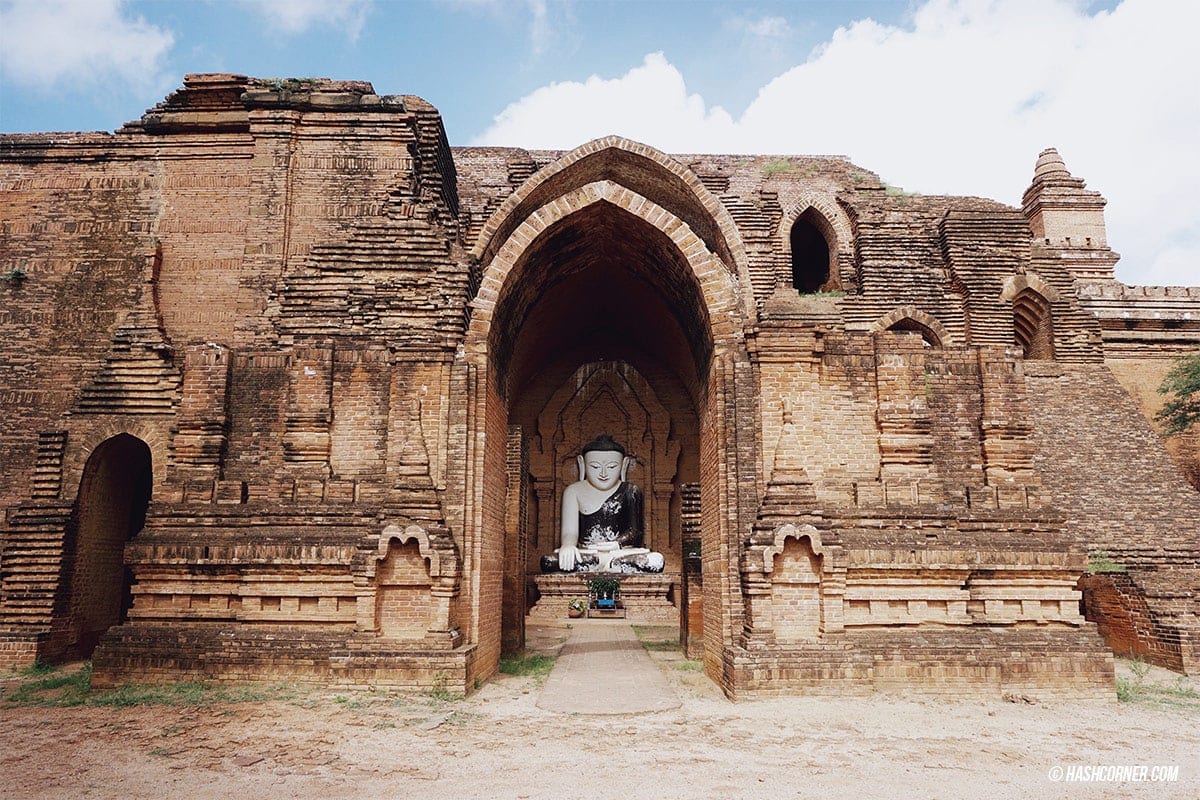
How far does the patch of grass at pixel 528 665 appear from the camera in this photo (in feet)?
34.1

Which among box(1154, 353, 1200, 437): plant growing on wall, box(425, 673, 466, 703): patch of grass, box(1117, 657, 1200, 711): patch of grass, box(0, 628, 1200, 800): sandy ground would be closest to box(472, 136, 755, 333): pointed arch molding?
box(425, 673, 466, 703): patch of grass

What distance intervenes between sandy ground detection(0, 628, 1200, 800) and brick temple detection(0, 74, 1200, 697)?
2.09 ft

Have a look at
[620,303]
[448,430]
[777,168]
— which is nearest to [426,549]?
[448,430]

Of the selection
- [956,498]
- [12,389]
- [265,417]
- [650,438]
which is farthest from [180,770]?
[650,438]

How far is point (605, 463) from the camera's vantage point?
20.4 meters

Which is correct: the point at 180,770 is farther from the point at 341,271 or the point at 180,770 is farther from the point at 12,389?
the point at 12,389

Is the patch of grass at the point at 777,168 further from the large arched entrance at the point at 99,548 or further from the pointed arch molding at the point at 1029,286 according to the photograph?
the large arched entrance at the point at 99,548

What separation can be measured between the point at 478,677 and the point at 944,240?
46.7 ft

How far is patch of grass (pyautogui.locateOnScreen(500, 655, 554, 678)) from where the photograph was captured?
34.1 feet

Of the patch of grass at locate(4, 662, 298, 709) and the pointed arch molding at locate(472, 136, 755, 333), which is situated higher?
the pointed arch molding at locate(472, 136, 755, 333)

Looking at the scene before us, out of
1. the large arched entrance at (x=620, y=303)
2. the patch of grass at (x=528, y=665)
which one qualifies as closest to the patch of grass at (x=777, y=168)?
the large arched entrance at (x=620, y=303)

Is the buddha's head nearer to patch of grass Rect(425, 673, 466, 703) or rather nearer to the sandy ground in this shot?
the sandy ground

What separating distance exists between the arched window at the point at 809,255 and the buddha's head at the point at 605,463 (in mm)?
6031

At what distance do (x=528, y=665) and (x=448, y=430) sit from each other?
3811 millimetres
